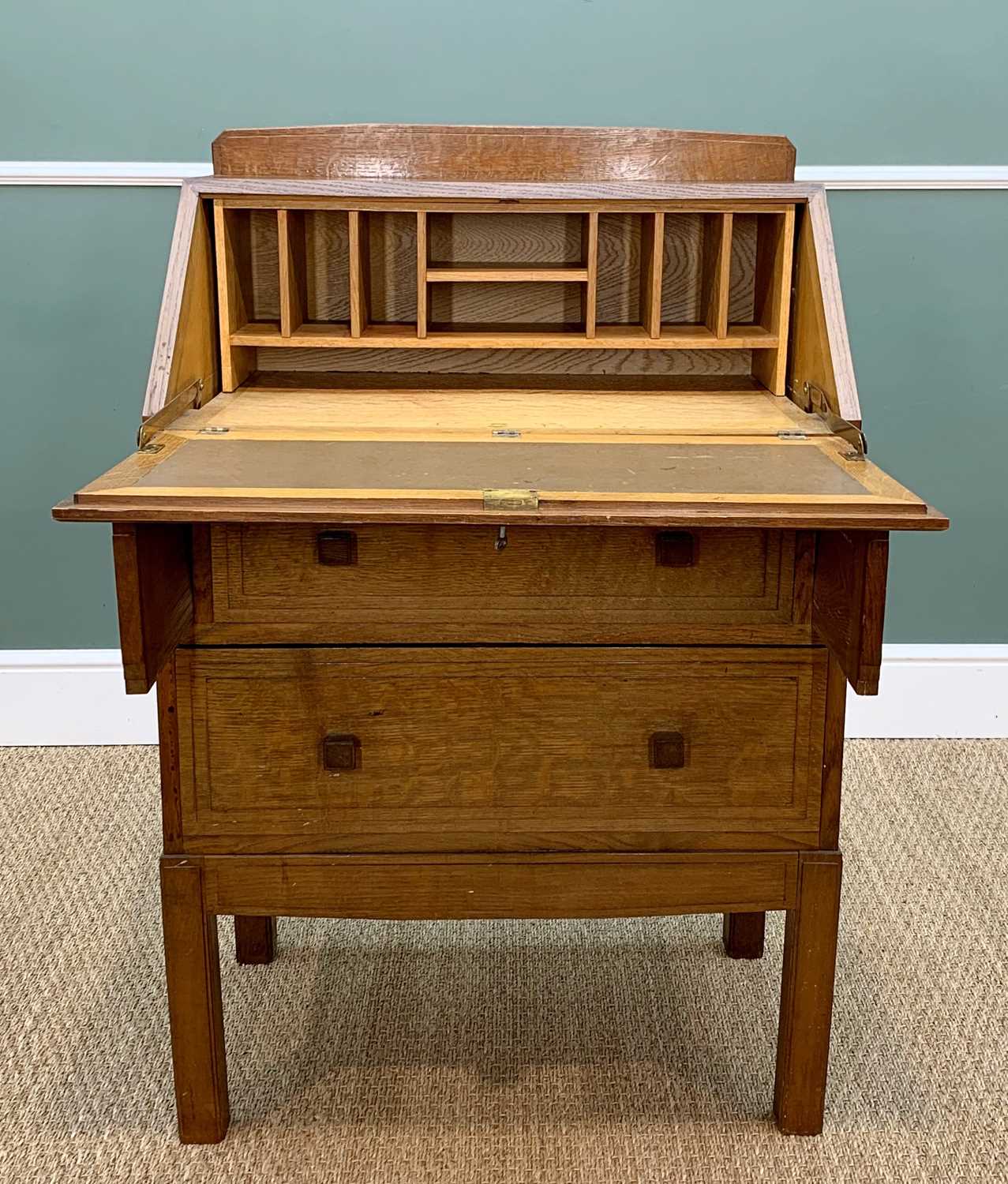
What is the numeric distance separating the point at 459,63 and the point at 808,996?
1.83m

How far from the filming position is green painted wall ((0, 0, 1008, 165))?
2551 millimetres

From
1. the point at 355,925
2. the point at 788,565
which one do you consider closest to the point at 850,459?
the point at 788,565

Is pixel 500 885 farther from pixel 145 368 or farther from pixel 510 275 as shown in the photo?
pixel 145 368

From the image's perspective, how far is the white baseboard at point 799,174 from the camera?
2.61m

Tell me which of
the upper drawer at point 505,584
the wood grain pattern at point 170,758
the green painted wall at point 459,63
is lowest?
the wood grain pattern at point 170,758

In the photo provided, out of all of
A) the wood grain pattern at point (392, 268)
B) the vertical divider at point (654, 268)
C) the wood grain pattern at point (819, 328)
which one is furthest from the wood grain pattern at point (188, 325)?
the wood grain pattern at point (819, 328)

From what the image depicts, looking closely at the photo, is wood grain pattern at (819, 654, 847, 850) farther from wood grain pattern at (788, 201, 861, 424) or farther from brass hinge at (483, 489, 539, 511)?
brass hinge at (483, 489, 539, 511)

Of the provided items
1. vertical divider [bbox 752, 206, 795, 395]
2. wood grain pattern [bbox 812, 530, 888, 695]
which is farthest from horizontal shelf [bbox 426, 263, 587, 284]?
wood grain pattern [bbox 812, 530, 888, 695]

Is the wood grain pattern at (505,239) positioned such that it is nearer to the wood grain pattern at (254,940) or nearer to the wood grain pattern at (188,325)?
the wood grain pattern at (188,325)

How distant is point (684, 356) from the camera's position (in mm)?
2100

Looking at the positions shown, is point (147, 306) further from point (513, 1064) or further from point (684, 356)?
point (513, 1064)

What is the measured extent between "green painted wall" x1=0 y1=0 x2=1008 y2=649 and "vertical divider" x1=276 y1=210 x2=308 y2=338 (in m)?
0.63

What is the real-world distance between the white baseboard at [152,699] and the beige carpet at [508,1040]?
37cm

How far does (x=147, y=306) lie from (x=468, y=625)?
1432 millimetres
